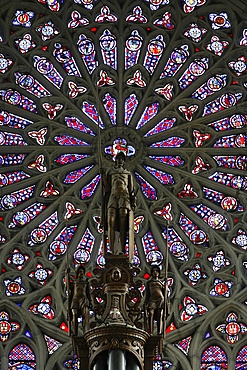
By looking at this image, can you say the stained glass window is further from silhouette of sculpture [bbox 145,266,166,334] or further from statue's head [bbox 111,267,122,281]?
statue's head [bbox 111,267,122,281]

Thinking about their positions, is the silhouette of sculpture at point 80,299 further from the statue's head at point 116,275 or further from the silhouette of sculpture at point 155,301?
the silhouette of sculpture at point 155,301

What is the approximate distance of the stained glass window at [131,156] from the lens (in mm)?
20422

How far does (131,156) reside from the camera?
2255cm

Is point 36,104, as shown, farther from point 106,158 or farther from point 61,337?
point 61,337

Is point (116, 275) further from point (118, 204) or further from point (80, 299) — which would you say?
point (118, 204)

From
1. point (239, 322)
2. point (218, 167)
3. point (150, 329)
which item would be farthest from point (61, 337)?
point (150, 329)

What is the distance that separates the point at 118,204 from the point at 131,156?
7506 millimetres

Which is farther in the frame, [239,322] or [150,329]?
[239,322]

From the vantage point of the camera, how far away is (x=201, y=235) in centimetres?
2145

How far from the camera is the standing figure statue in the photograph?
1493 cm

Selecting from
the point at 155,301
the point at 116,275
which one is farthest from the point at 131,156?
the point at 116,275

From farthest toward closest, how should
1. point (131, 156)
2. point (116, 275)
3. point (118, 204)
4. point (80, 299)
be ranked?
point (131, 156)
point (118, 204)
point (80, 299)
point (116, 275)

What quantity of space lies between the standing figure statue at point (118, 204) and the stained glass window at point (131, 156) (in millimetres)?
4658

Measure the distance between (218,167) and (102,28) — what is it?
360 cm
